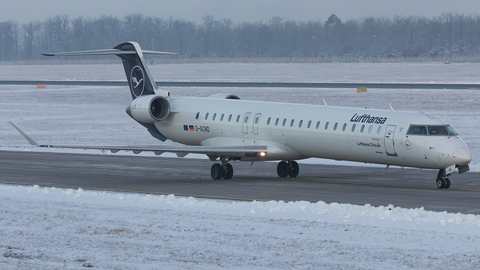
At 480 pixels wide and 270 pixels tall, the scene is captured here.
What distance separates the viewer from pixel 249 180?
80.7 feet

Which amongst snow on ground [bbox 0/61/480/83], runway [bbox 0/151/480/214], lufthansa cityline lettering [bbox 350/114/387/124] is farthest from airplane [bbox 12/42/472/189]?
snow on ground [bbox 0/61/480/83]

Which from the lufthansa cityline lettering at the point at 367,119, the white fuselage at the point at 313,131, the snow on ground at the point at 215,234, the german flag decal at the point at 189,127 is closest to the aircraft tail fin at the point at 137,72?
the white fuselage at the point at 313,131

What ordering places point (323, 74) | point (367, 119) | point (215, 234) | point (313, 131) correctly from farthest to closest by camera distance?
point (323, 74) < point (313, 131) < point (367, 119) < point (215, 234)

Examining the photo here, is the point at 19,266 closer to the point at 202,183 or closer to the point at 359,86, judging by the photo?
the point at 202,183

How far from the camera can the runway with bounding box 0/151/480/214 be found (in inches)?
777

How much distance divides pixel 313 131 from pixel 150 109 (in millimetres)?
7351

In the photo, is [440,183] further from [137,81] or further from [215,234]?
[137,81]

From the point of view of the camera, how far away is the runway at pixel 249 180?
19.7 metres

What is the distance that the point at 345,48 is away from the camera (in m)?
146

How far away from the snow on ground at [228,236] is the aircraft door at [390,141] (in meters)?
4.23

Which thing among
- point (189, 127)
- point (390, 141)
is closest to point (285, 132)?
point (390, 141)

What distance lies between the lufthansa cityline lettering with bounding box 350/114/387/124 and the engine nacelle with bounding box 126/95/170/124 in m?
8.54

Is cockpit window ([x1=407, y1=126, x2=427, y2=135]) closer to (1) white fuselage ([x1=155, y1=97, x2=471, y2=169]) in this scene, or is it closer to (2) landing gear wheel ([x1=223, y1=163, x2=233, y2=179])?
(1) white fuselage ([x1=155, y1=97, x2=471, y2=169])

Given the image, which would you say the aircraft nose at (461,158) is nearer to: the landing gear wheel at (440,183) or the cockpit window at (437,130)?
the cockpit window at (437,130)
